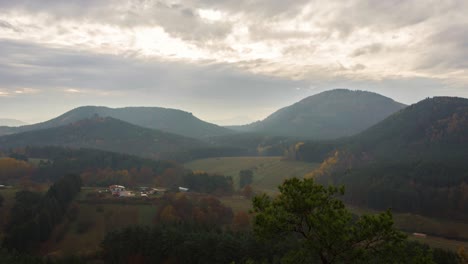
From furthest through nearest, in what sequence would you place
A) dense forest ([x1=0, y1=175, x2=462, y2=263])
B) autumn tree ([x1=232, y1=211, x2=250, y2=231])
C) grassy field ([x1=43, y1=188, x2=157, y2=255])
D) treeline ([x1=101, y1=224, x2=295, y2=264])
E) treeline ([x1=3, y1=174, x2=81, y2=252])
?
1. autumn tree ([x1=232, y1=211, x2=250, y2=231])
2. grassy field ([x1=43, y1=188, x2=157, y2=255])
3. treeline ([x1=3, y1=174, x2=81, y2=252])
4. treeline ([x1=101, y1=224, x2=295, y2=264])
5. dense forest ([x1=0, y1=175, x2=462, y2=263])

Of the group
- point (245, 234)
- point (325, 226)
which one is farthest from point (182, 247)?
point (325, 226)

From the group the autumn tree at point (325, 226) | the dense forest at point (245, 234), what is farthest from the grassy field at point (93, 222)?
the autumn tree at point (325, 226)

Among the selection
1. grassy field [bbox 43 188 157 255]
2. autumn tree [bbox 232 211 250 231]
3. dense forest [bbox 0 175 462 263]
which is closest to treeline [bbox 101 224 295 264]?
dense forest [bbox 0 175 462 263]

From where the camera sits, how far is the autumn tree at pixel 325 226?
18891 millimetres

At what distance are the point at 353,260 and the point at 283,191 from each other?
555 cm

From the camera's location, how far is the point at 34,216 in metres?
92.7

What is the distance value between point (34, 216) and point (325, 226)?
317 feet

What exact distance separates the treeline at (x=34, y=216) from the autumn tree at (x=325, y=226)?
78952 mm

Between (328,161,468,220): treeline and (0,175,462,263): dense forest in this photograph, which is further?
(328,161,468,220): treeline

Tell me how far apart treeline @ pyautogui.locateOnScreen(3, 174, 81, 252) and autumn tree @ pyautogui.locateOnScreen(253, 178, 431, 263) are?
79.0 m

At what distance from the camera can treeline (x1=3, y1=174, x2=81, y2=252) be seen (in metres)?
84.4

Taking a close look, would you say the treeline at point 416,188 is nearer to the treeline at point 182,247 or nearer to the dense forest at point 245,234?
the dense forest at point 245,234

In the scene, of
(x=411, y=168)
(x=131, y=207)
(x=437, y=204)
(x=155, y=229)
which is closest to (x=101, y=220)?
(x=131, y=207)

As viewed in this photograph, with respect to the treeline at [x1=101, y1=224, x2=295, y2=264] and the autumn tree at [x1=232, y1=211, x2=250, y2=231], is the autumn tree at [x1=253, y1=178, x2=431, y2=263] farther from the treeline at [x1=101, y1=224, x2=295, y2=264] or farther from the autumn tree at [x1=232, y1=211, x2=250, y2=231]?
the autumn tree at [x1=232, y1=211, x2=250, y2=231]
